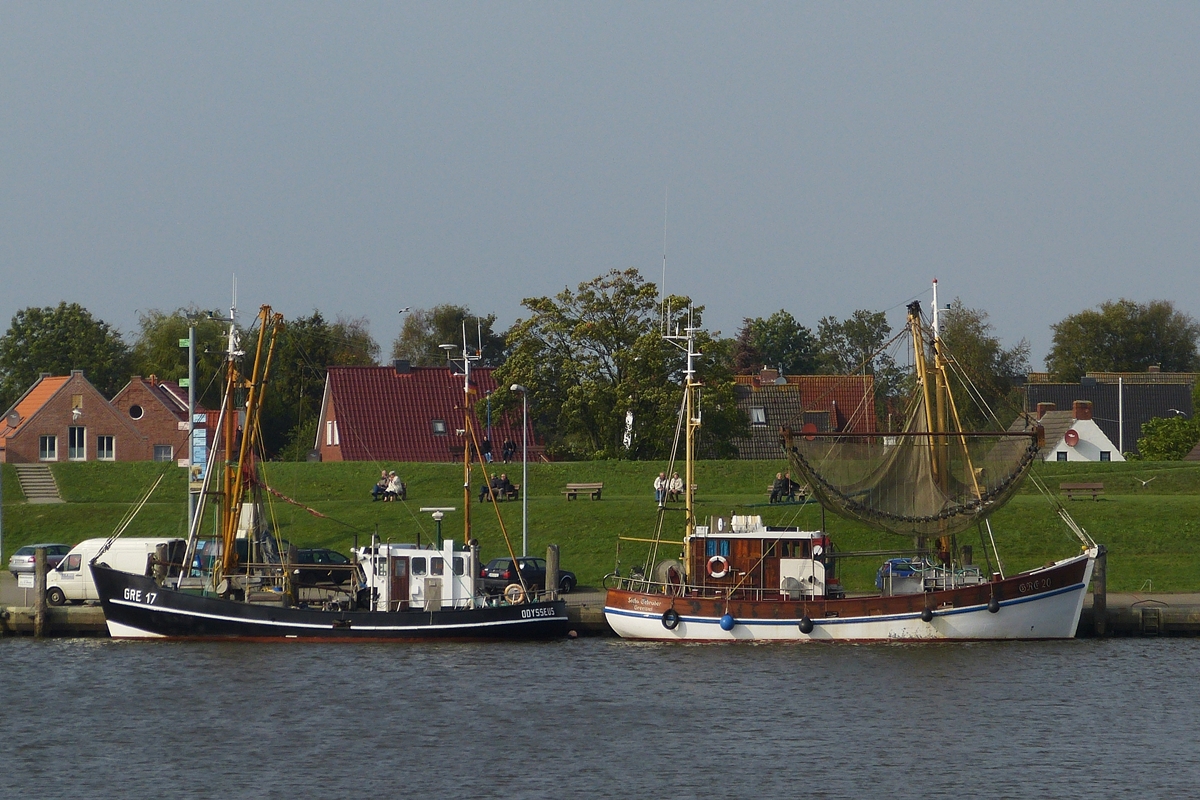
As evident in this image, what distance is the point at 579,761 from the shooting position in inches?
1264

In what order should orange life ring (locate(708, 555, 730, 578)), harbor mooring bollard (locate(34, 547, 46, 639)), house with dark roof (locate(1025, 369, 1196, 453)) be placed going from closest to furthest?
1. harbor mooring bollard (locate(34, 547, 46, 639))
2. orange life ring (locate(708, 555, 730, 578))
3. house with dark roof (locate(1025, 369, 1196, 453))

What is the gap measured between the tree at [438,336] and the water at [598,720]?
101m

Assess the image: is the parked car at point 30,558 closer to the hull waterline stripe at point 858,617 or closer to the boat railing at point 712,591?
the boat railing at point 712,591

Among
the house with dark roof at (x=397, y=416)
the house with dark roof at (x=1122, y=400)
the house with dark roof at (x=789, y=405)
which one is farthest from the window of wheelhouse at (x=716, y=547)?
the house with dark roof at (x=1122, y=400)

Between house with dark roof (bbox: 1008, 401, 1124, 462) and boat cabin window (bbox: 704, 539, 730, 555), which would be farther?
house with dark roof (bbox: 1008, 401, 1124, 462)

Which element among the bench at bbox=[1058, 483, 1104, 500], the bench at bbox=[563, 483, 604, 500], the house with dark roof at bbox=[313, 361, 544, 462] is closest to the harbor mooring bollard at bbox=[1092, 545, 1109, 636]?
the bench at bbox=[1058, 483, 1104, 500]

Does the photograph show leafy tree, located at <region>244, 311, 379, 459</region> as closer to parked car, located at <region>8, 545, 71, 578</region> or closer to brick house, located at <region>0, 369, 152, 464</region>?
brick house, located at <region>0, 369, 152, 464</region>

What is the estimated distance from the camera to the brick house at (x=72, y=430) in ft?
294

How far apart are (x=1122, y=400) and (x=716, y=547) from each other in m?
74.7

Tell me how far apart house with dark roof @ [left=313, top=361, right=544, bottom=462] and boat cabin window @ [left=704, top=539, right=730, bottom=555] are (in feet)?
135

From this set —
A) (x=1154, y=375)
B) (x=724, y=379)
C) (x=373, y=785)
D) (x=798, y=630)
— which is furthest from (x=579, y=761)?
(x=1154, y=375)

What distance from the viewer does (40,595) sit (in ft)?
151

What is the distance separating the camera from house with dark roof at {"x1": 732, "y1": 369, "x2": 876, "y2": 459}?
316 ft

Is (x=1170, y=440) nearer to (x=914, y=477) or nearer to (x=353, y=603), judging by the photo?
(x=914, y=477)
